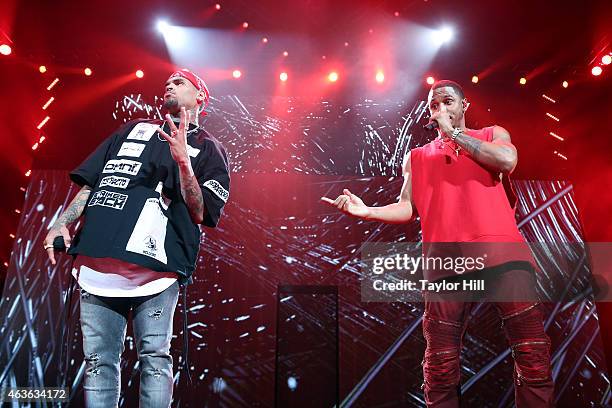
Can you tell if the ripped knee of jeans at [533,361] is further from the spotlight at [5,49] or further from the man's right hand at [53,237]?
the spotlight at [5,49]

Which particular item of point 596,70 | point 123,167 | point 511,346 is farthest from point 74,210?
point 596,70

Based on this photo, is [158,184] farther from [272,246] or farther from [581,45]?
[581,45]

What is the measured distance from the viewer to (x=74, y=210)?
1851mm

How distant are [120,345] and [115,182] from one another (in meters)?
0.62

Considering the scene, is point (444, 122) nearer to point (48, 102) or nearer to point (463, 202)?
point (463, 202)

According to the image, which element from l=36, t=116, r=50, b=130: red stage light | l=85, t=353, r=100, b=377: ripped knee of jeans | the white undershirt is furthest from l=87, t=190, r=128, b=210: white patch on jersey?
l=36, t=116, r=50, b=130: red stage light

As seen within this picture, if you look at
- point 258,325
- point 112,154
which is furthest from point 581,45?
point 112,154

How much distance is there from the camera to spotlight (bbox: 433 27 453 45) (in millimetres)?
3973

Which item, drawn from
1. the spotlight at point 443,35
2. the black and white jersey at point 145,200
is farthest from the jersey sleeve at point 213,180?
the spotlight at point 443,35

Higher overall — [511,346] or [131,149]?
[131,149]

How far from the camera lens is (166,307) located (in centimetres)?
167

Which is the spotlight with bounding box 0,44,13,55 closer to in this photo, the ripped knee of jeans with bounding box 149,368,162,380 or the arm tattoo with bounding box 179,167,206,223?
the arm tattoo with bounding box 179,167,206,223

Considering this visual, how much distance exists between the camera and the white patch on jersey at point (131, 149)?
1.88 m

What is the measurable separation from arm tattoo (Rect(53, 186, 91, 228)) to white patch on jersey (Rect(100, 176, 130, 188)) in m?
0.14
